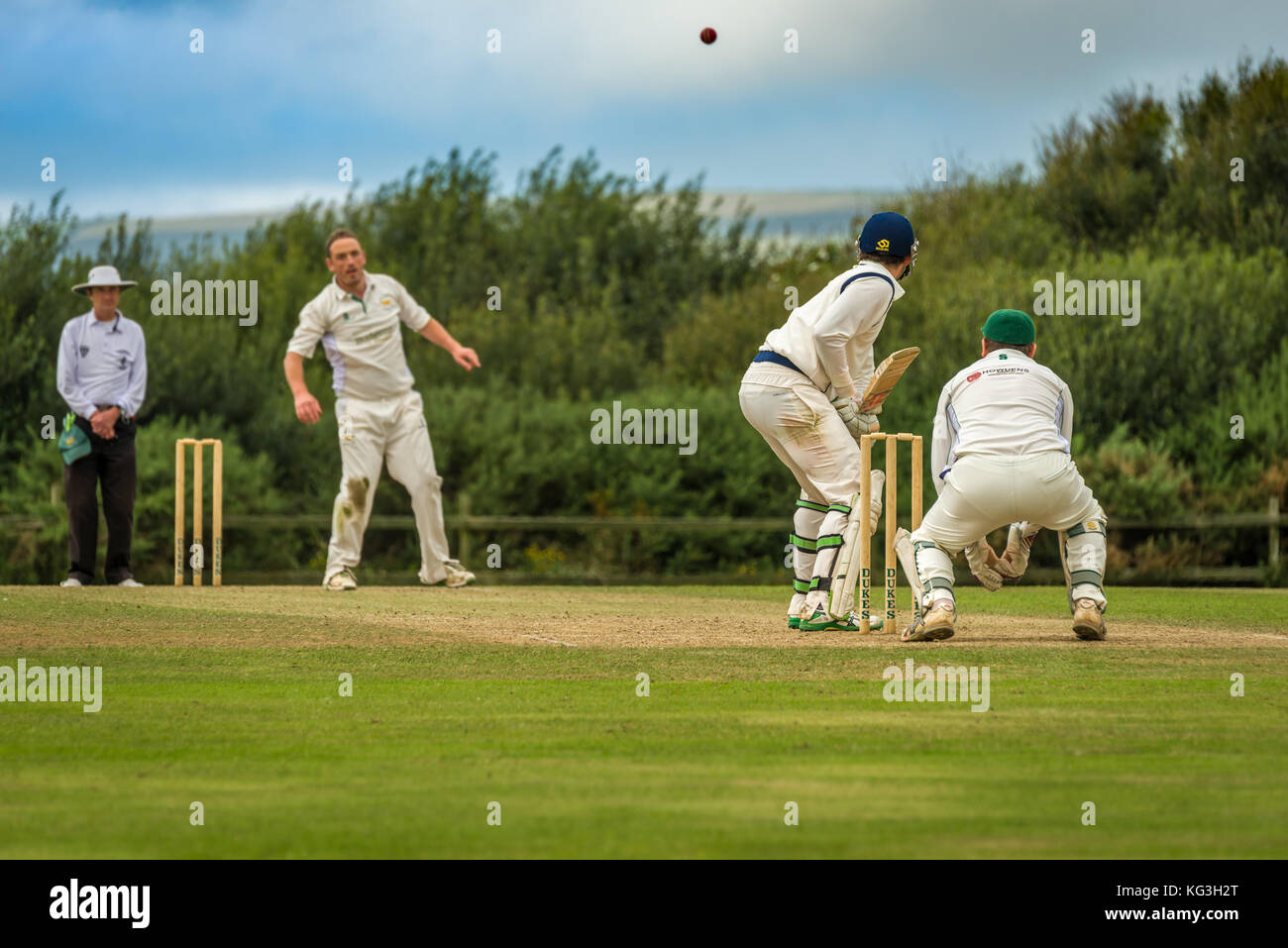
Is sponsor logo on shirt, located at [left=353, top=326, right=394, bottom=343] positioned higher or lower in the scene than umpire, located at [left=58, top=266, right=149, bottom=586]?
higher

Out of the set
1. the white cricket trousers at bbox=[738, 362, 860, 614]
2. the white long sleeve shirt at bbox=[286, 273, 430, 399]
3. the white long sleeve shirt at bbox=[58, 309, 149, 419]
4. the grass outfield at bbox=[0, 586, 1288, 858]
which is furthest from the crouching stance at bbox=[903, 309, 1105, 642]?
the white long sleeve shirt at bbox=[58, 309, 149, 419]

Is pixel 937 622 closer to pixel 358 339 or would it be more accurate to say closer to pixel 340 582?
pixel 340 582

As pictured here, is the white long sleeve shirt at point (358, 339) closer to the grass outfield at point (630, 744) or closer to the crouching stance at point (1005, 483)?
the grass outfield at point (630, 744)

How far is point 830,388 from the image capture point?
9.80 m

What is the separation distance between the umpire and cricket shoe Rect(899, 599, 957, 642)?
6.95 m

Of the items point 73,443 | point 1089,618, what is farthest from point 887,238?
point 73,443

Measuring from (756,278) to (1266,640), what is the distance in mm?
30758

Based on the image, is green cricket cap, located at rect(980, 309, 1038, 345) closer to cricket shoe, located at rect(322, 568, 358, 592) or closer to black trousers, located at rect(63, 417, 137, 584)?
cricket shoe, located at rect(322, 568, 358, 592)

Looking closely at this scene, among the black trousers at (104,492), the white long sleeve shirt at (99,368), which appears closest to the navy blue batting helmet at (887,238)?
the white long sleeve shirt at (99,368)

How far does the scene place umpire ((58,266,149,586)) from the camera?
13297mm

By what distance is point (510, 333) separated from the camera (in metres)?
26.7

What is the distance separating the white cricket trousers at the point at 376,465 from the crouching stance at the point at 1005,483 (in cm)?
518

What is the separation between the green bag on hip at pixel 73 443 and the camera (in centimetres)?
1326

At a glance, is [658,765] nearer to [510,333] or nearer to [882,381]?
[882,381]
